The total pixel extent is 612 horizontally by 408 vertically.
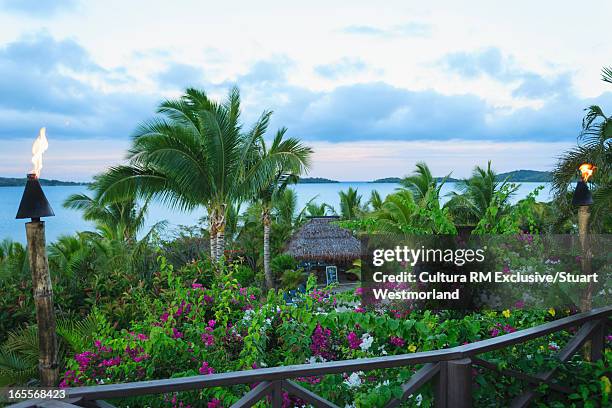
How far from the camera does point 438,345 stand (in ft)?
10.4

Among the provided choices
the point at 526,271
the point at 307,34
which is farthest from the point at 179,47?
the point at 526,271

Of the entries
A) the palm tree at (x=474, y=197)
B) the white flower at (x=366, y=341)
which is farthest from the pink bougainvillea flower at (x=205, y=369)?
the palm tree at (x=474, y=197)

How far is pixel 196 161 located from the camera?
11.6 metres

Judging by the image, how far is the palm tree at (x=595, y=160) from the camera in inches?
306

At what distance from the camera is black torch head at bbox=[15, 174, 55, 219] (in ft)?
12.5

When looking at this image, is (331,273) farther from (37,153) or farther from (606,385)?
(606,385)

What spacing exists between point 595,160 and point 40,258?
758 centimetres

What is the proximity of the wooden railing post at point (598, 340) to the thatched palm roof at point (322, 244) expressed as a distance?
49.3 ft

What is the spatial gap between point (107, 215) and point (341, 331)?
52.9ft

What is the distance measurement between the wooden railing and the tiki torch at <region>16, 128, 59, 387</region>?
2.65 m

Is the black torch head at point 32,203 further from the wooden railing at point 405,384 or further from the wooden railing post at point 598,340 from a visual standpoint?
the wooden railing post at point 598,340

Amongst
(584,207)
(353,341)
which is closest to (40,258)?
(353,341)

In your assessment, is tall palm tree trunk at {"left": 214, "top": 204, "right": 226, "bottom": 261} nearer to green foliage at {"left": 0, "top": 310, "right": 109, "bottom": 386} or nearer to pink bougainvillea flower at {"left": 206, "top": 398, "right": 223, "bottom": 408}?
green foliage at {"left": 0, "top": 310, "right": 109, "bottom": 386}

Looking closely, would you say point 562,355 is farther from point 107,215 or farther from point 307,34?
point 107,215
